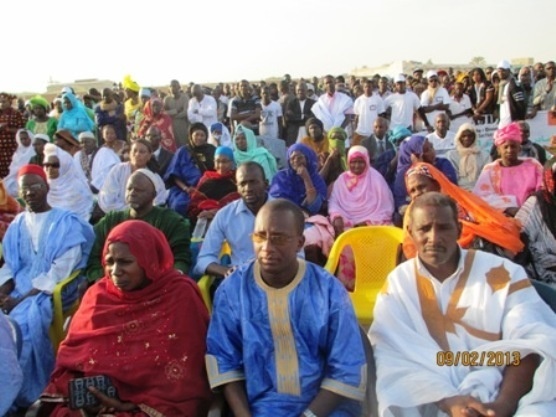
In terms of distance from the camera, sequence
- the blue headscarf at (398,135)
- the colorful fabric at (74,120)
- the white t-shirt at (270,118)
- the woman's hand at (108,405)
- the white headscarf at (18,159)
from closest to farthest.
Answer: the woman's hand at (108,405)
the blue headscarf at (398,135)
the white headscarf at (18,159)
the colorful fabric at (74,120)
the white t-shirt at (270,118)

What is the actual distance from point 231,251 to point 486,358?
94.9 inches

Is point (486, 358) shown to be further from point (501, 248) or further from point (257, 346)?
point (501, 248)

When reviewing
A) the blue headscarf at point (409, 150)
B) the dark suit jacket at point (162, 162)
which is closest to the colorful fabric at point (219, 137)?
the dark suit jacket at point (162, 162)

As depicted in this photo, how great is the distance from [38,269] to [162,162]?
11.2 feet

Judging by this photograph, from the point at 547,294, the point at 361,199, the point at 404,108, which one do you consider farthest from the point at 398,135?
the point at 547,294

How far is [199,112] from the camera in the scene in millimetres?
11797

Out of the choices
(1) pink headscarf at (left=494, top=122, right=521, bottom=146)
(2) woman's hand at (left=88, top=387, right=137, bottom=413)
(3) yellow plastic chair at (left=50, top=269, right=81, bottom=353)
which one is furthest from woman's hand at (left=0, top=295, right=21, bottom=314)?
(1) pink headscarf at (left=494, top=122, right=521, bottom=146)

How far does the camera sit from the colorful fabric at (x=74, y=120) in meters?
10.3

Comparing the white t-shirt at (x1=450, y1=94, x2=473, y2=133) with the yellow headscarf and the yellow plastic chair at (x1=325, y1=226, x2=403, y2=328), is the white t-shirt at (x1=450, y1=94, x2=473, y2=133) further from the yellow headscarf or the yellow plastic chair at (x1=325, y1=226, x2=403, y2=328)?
the yellow plastic chair at (x1=325, y1=226, x2=403, y2=328)

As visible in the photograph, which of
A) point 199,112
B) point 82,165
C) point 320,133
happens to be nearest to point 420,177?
point 320,133

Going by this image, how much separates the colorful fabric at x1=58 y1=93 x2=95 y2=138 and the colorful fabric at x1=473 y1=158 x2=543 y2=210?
7.59 metres

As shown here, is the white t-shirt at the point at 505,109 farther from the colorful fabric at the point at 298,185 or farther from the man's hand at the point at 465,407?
the man's hand at the point at 465,407

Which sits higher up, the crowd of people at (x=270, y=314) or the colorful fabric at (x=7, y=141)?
the colorful fabric at (x=7, y=141)

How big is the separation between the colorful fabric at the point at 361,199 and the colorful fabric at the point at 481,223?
1246mm
